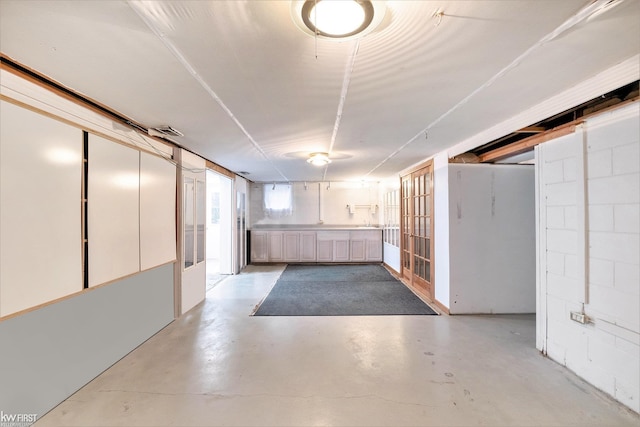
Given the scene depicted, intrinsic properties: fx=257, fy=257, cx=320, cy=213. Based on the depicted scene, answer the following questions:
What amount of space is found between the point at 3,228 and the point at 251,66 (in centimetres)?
162

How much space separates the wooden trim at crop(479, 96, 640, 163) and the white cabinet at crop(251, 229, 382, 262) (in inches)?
153

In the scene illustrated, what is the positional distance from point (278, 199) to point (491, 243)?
5.20m

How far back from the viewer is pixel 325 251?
680cm

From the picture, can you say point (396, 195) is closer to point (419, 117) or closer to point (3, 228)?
point (419, 117)

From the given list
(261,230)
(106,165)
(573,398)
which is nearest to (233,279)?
(261,230)

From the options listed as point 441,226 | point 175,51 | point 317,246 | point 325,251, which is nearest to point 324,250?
point 325,251

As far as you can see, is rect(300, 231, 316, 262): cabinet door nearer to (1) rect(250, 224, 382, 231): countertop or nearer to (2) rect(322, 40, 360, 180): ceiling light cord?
(1) rect(250, 224, 382, 231): countertop

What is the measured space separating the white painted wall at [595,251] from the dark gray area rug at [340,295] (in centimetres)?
147

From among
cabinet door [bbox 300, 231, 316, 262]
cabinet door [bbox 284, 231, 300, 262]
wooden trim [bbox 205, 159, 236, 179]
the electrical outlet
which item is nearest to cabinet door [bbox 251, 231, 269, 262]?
cabinet door [bbox 284, 231, 300, 262]

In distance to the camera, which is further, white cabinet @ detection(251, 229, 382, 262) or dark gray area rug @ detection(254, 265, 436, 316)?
white cabinet @ detection(251, 229, 382, 262)

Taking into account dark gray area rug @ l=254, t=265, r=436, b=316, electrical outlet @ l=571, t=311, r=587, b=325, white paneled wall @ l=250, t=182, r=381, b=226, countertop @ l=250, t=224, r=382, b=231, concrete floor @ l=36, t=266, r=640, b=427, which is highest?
white paneled wall @ l=250, t=182, r=381, b=226

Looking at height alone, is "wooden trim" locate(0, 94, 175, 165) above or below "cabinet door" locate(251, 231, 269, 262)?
above

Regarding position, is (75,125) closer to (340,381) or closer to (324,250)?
(340,381)

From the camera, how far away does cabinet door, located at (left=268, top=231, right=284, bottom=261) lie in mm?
6781
